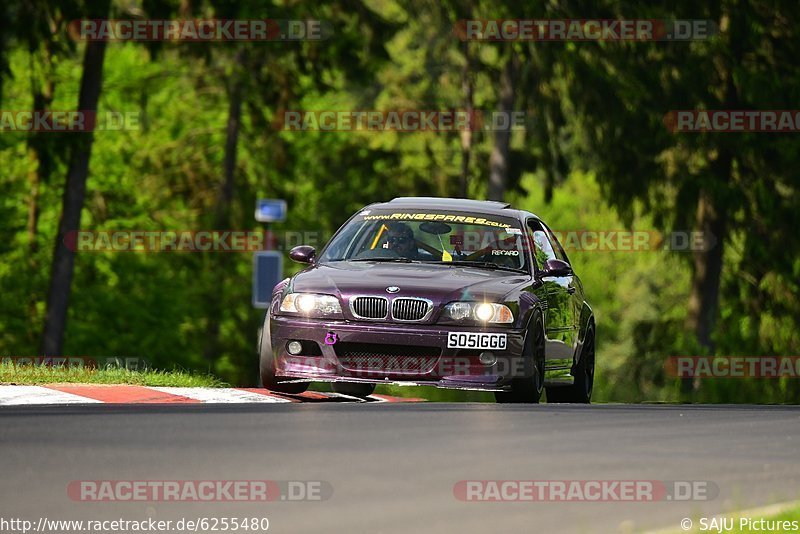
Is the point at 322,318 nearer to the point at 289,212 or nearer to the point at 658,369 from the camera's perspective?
the point at 658,369

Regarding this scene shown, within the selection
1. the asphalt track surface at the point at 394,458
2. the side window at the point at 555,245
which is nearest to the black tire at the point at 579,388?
the side window at the point at 555,245

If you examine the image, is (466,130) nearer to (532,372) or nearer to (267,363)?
(267,363)

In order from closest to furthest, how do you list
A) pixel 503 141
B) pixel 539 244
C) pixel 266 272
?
pixel 539 244 < pixel 266 272 < pixel 503 141

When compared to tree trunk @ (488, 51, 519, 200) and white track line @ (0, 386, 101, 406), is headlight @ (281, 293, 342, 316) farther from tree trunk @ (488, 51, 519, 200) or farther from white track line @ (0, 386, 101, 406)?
tree trunk @ (488, 51, 519, 200)

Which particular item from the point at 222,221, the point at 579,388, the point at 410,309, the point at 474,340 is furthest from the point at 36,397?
the point at 222,221

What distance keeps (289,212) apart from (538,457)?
39801mm

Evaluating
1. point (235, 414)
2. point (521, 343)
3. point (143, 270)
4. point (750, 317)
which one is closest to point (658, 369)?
point (750, 317)

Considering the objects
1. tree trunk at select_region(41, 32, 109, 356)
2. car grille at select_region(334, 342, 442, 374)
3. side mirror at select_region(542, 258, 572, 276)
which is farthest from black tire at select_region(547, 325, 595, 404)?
tree trunk at select_region(41, 32, 109, 356)

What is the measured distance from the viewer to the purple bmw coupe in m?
13.8

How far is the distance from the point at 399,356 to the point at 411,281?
0.63 metres

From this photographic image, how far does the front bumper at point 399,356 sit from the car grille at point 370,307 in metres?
0.07

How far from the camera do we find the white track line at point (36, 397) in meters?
13.4

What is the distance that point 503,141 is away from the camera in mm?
40062

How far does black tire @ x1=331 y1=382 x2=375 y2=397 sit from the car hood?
1.64 metres
